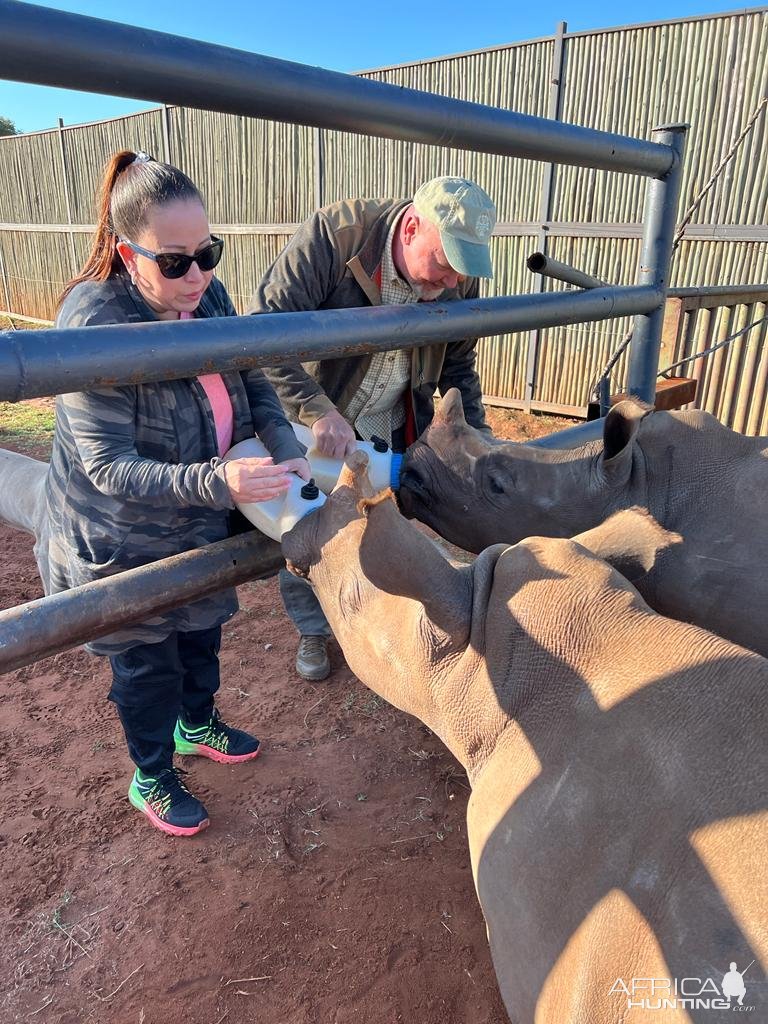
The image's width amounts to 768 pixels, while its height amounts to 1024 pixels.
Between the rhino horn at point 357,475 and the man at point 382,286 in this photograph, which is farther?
the man at point 382,286

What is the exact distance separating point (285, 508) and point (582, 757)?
101cm

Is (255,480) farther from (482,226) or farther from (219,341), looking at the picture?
(482,226)

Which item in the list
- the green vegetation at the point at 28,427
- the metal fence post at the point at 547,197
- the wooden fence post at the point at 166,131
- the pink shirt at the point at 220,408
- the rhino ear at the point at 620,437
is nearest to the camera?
the pink shirt at the point at 220,408

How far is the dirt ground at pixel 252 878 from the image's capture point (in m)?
2.40

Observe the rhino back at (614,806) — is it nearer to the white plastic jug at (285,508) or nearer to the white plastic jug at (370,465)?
the white plastic jug at (285,508)

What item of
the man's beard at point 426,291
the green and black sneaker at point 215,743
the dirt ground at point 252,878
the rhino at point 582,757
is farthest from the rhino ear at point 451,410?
the green and black sneaker at point 215,743

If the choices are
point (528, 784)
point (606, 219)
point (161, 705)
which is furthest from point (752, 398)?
point (528, 784)

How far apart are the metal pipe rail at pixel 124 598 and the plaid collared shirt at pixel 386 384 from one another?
1.53 meters

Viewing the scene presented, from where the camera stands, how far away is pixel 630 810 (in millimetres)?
1148

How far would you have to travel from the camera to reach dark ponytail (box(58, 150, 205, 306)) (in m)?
2.07

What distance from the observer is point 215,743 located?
3439 mm

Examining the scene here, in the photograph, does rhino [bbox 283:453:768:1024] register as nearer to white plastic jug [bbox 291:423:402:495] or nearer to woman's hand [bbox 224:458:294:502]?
woman's hand [bbox 224:458:294:502]

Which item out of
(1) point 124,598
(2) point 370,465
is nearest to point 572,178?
(2) point 370,465

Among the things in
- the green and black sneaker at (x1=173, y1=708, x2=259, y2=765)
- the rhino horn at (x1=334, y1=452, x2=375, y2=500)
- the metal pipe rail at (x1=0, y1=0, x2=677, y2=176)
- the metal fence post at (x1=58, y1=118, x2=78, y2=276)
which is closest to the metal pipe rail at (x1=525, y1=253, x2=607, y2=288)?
the metal pipe rail at (x1=0, y1=0, x2=677, y2=176)
